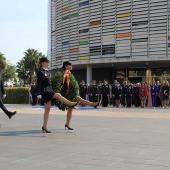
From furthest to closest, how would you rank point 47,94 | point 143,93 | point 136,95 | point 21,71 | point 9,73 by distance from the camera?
point 21,71 → point 9,73 → point 136,95 → point 143,93 → point 47,94

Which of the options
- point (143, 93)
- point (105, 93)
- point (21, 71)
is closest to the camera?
point (143, 93)

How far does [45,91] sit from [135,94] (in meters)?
15.9

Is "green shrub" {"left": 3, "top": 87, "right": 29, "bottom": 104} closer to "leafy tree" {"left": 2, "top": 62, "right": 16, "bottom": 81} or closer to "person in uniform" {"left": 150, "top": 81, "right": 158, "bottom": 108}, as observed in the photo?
"person in uniform" {"left": 150, "top": 81, "right": 158, "bottom": 108}

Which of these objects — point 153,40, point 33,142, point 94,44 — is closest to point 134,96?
point 153,40

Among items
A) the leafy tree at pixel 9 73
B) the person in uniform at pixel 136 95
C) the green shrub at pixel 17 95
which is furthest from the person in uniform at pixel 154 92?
the leafy tree at pixel 9 73

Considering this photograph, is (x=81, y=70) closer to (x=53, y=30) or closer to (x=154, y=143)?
(x=53, y=30)

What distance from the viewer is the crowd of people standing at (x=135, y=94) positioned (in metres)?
23.8

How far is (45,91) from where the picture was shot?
30.4 feet

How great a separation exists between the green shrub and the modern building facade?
5.42m

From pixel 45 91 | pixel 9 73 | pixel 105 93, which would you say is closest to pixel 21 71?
pixel 9 73

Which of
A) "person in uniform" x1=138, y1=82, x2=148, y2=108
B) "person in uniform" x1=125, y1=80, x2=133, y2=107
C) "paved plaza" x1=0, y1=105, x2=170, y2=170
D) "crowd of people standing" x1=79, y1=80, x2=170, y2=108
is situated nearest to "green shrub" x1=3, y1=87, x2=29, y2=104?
"crowd of people standing" x1=79, y1=80, x2=170, y2=108

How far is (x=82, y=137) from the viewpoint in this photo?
837cm

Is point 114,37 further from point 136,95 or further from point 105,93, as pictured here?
point 136,95

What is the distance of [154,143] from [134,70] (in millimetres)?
28343
